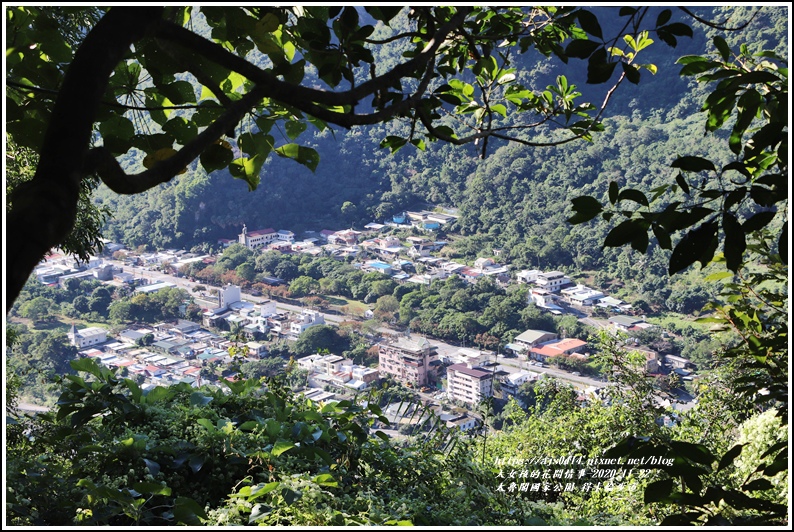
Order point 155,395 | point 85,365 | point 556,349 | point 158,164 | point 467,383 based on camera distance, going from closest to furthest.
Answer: point 158,164, point 85,365, point 155,395, point 467,383, point 556,349

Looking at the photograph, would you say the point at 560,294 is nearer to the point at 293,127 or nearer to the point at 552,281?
the point at 552,281

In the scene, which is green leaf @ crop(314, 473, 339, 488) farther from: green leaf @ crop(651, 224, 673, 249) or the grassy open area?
the grassy open area

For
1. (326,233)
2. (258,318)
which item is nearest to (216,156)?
(258,318)

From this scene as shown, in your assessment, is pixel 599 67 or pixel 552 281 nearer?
pixel 599 67

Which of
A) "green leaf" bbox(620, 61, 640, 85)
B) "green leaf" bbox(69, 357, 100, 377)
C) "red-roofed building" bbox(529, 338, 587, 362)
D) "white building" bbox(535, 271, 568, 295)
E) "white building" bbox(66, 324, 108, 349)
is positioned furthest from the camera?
"white building" bbox(535, 271, 568, 295)

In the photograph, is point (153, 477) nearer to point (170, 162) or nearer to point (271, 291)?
point (170, 162)

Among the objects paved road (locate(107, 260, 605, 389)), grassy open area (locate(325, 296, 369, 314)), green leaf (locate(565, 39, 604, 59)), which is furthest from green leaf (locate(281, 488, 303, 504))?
grassy open area (locate(325, 296, 369, 314))

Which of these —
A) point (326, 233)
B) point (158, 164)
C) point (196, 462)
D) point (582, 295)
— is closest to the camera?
point (158, 164)

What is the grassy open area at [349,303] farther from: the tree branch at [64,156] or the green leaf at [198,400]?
the tree branch at [64,156]
